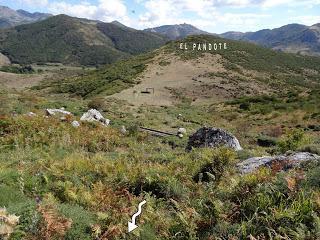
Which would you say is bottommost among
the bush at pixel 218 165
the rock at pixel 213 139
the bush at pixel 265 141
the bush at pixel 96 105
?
the bush at pixel 96 105

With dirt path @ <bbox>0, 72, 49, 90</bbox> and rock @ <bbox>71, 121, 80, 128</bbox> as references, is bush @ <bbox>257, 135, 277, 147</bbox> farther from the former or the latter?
dirt path @ <bbox>0, 72, 49, 90</bbox>

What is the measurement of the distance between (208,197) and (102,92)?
66.4 metres

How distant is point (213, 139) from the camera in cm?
1786

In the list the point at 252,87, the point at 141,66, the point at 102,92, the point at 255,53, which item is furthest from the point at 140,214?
the point at 255,53

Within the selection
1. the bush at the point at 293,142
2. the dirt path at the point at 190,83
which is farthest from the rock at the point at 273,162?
the dirt path at the point at 190,83

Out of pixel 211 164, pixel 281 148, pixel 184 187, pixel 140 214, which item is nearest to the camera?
pixel 140 214

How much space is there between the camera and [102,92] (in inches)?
2884

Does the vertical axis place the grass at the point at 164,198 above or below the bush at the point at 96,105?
above

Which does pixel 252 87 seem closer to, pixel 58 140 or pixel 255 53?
pixel 255 53

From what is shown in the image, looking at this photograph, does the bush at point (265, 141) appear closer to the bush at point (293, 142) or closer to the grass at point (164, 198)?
the bush at point (293, 142)

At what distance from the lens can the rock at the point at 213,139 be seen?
57.4 feet

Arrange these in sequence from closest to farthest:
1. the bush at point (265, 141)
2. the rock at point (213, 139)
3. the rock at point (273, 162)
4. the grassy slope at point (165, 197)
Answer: the grassy slope at point (165, 197) < the rock at point (273, 162) < the rock at point (213, 139) < the bush at point (265, 141)

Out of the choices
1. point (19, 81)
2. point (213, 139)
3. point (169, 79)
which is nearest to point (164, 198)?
point (213, 139)

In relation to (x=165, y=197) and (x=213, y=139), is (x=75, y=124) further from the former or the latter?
(x=165, y=197)
